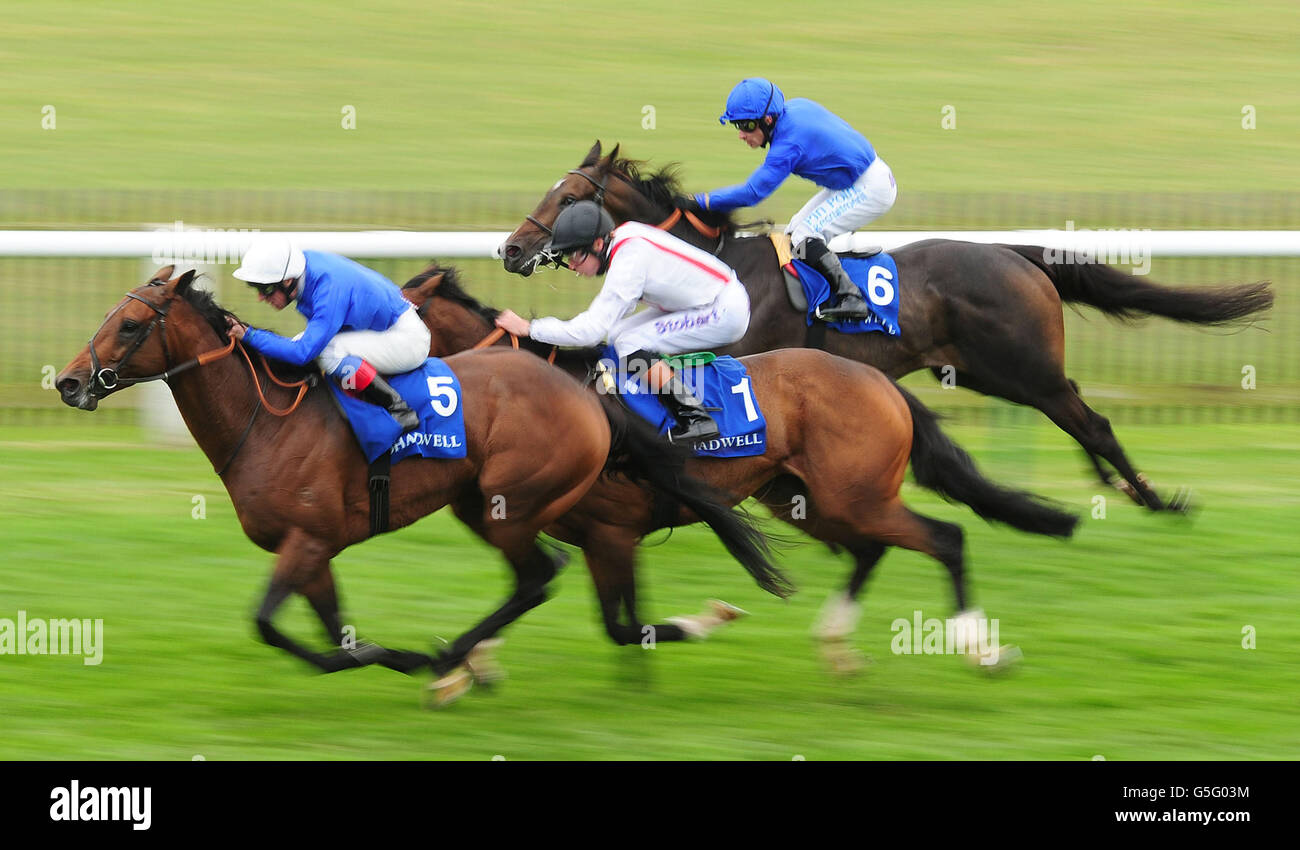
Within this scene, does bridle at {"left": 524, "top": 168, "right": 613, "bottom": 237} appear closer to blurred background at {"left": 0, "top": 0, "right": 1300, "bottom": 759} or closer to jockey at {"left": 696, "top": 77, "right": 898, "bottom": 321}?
jockey at {"left": 696, "top": 77, "right": 898, "bottom": 321}

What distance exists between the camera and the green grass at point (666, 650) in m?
5.14

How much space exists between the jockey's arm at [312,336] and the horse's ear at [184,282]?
216 millimetres

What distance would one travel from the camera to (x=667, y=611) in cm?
654

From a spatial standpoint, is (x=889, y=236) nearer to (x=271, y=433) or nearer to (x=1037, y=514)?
(x=1037, y=514)

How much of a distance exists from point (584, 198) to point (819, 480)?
71.7 inches

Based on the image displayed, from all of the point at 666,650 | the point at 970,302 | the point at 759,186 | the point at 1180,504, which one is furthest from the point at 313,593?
the point at 1180,504

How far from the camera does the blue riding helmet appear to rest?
7.20 meters

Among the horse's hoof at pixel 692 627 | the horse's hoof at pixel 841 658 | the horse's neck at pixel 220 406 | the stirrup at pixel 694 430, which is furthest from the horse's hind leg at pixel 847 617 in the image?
the horse's neck at pixel 220 406

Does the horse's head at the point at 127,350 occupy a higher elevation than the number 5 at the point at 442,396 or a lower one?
higher

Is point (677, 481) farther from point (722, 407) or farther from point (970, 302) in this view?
point (970, 302)

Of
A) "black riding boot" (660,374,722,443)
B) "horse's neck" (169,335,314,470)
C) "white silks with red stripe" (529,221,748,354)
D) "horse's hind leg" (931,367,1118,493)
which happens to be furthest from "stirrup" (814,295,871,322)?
"horse's neck" (169,335,314,470)

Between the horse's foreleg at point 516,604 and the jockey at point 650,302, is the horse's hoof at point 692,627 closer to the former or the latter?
the horse's foreleg at point 516,604

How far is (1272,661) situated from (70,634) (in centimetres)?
383

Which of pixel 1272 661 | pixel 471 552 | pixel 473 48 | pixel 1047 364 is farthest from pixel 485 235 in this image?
pixel 473 48
